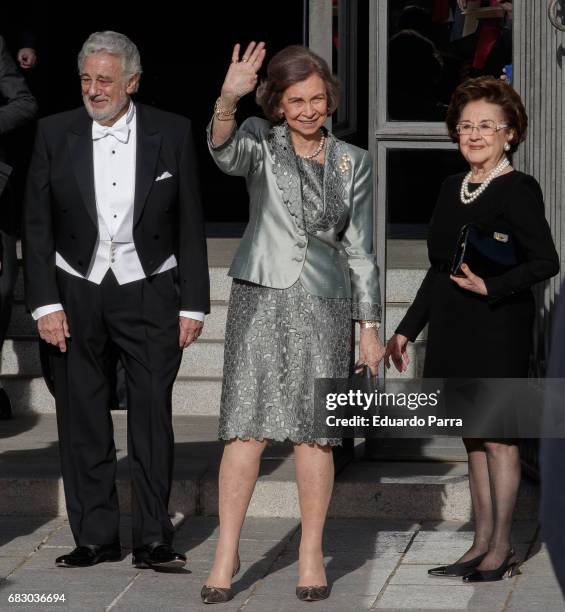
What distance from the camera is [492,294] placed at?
4645 mm

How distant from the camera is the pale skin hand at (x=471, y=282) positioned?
464 centimetres

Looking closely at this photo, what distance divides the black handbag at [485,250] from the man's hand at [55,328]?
129cm

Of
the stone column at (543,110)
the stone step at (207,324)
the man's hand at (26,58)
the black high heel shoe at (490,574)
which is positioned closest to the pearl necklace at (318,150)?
the stone column at (543,110)

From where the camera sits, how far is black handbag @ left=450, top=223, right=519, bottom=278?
15.2 ft

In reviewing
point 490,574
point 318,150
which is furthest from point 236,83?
point 490,574

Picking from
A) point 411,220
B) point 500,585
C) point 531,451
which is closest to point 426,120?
point 411,220

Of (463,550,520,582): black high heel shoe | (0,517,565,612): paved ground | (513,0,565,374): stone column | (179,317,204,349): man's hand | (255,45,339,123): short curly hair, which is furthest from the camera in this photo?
(513,0,565,374): stone column

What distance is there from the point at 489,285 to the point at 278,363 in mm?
728

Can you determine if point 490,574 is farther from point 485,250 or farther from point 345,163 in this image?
point 345,163

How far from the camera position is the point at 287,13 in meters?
13.3

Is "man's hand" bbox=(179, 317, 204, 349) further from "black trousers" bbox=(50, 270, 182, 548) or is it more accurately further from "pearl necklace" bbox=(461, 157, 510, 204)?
"pearl necklace" bbox=(461, 157, 510, 204)

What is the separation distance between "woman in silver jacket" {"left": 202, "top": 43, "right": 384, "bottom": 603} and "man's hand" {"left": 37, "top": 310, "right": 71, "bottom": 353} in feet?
2.04

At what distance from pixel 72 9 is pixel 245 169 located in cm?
905

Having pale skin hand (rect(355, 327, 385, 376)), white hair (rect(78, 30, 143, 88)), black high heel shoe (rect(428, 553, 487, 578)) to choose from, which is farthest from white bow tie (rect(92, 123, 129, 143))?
black high heel shoe (rect(428, 553, 487, 578))
